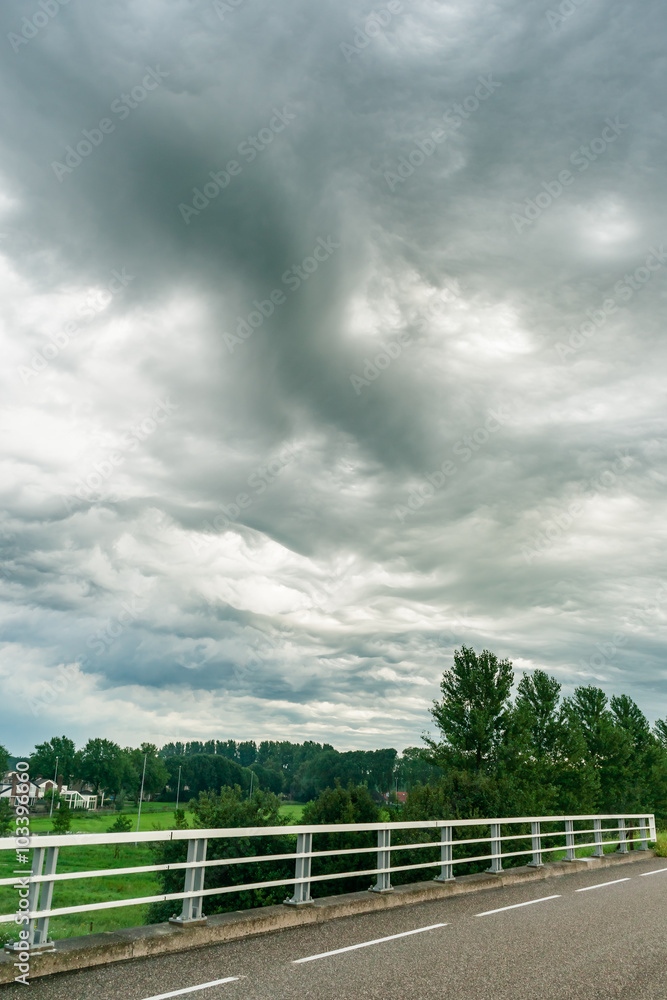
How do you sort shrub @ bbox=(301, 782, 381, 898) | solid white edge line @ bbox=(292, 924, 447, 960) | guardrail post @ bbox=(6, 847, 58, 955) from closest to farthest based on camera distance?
guardrail post @ bbox=(6, 847, 58, 955) < solid white edge line @ bbox=(292, 924, 447, 960) < shrub @ bbox=(301, 782, 381, 898)

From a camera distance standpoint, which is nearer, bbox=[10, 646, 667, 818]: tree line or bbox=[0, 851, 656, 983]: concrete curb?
bbox=[0, 851, 656, 983]: concrete curb

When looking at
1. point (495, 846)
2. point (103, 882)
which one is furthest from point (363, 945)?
point (103, 882)

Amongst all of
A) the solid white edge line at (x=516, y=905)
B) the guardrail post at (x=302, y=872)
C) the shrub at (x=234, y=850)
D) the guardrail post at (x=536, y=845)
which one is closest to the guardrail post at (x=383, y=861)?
the solid white edge line at (x=516, y=905)

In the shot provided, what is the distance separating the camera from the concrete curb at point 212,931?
6.78 metres

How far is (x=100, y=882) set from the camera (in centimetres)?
9006

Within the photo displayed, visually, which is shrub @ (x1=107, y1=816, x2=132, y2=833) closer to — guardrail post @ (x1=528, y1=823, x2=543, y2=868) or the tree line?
the tree line

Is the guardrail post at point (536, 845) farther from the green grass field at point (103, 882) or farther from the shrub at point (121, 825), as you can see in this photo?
the shrub at point (121, 825)

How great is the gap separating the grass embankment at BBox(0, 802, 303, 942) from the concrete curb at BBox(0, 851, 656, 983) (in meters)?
30.6

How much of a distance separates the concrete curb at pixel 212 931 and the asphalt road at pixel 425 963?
153mm

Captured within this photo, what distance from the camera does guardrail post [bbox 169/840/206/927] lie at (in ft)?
26.9

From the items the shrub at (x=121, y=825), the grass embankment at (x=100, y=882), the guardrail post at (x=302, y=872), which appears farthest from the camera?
the shrub at (x=121, y=825)

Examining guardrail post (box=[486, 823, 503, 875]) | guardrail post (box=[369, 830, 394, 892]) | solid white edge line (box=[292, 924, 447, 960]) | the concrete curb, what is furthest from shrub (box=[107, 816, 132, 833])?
solid white edge line (box=[292, 924, 447, 960])

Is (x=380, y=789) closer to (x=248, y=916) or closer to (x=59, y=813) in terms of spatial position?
(x=59, y=813)

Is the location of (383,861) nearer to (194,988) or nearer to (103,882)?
(194,988)
